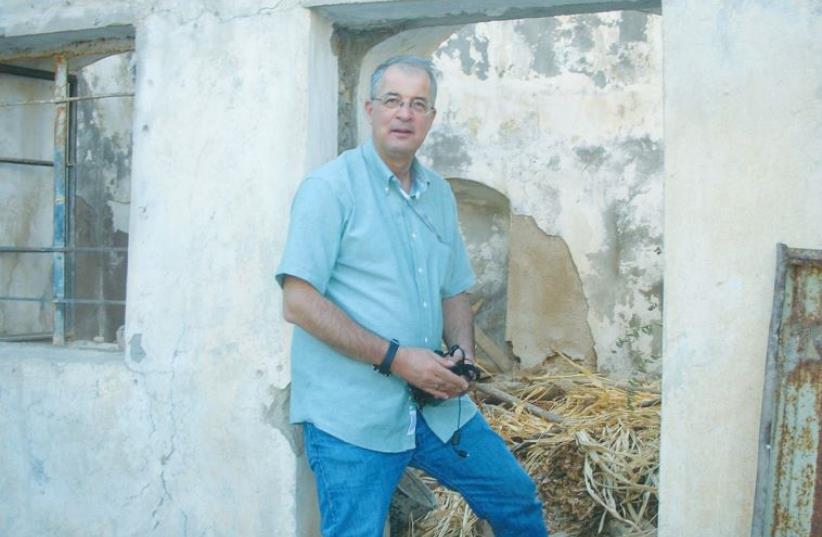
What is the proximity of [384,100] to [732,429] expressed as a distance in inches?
55.0

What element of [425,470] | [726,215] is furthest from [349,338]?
[726,215]

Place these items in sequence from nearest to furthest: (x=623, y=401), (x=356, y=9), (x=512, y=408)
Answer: (x=356, y=9) < (x=623, y=401) < (x=512, y=408)

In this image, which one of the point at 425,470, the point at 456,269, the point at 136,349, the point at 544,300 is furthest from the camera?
the point at 544,300

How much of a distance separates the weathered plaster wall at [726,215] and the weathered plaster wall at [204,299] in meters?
1.22

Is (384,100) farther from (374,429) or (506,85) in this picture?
(506,85)

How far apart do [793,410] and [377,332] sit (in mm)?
1189

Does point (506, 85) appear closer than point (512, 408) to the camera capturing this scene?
No

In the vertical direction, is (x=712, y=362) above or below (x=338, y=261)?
below

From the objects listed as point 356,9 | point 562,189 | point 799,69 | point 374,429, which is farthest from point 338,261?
point 562,189

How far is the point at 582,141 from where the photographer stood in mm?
7965

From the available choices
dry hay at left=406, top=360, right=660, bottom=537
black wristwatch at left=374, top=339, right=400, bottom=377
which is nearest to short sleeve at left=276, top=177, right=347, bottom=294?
black wristwatch at left=374, top=339, right=400, bottom=377

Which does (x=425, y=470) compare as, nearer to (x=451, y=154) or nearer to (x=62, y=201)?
(x=62, y=201)

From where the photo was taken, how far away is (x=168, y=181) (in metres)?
3.16

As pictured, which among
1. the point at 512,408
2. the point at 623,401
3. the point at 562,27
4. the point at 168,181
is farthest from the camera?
the point at 562,27
